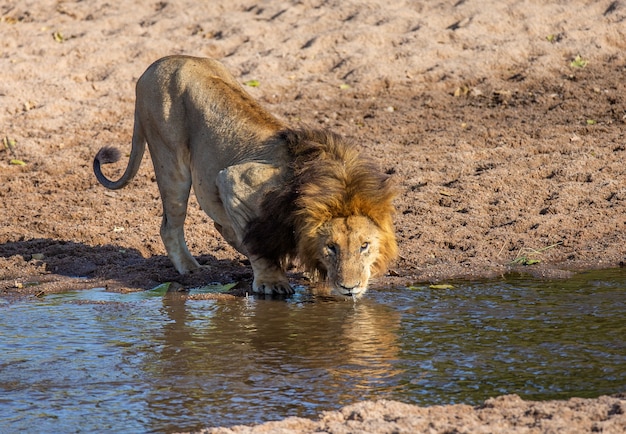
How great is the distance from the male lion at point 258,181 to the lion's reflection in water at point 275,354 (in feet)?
0.81

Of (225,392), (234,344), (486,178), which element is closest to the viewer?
(225,392)

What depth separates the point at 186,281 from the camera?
7.57 meters

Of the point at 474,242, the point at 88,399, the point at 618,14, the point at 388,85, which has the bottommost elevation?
the point at 88,399

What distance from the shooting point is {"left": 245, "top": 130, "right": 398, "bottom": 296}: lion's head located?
6414mm

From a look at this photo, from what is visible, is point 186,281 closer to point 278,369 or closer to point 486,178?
point 278,369

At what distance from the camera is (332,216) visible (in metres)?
6.46

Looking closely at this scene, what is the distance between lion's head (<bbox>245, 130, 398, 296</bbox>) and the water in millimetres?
312

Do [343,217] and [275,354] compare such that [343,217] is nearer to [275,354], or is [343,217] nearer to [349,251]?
[349,251]

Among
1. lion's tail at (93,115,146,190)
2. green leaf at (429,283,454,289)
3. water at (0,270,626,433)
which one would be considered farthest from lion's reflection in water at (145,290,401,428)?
lion's tail at (93,115,146,190)

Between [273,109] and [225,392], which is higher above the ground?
[273,109]

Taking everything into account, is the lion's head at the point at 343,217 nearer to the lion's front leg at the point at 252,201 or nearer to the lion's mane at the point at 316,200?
the lion's mane at the point at 316,200

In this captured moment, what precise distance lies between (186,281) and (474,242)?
7.06 feet

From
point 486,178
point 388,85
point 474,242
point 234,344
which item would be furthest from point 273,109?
point 234,344

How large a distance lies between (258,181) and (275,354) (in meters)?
1.59
